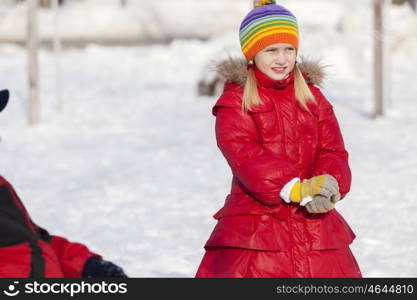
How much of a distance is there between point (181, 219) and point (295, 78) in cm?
377

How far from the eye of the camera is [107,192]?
9078 millimetres

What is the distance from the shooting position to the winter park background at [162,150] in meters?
7.23

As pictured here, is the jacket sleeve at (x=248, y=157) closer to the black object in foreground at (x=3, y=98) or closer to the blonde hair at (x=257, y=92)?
the blonde hair at (x=257, y=92)

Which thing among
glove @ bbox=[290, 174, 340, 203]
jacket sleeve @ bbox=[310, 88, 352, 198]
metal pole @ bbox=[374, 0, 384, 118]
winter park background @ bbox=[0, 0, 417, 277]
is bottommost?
winter park background @ bbox=[0, 0, 417, 277]

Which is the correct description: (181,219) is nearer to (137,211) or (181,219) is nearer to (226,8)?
(137,211)

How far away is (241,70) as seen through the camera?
14.1 feet

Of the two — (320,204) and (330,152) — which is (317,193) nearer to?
(320,204)

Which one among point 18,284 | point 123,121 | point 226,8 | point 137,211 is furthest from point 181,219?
point 226,8

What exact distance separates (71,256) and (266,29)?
1602 millimetres

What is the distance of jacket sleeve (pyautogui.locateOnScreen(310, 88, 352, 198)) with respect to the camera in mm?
4133

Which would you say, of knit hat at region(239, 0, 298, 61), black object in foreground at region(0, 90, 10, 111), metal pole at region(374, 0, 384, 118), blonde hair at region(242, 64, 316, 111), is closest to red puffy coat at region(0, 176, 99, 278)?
black object in foreground at region(0, 90, 10, 111)

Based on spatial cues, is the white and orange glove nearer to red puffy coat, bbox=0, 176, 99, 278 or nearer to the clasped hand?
the clasped hand

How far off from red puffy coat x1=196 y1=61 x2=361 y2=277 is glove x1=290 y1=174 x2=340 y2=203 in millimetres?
61

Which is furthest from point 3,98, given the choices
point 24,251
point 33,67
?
point 33,67
